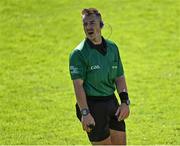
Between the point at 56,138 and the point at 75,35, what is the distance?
343 inches

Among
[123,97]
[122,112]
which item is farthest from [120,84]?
[122,112]

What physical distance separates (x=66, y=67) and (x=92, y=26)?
8.88 metres

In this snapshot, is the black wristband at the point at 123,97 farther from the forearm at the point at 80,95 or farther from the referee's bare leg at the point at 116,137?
the forearm at the point at 80,95

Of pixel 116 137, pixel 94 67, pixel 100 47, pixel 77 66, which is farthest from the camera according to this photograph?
pixel 116 137

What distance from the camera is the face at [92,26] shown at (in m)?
8.07

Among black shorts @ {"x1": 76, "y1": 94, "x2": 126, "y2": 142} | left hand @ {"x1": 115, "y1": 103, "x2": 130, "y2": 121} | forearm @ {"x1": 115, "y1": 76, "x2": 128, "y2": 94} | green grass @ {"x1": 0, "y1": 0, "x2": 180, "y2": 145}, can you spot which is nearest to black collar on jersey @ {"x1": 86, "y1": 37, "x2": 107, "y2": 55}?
forearm @ {"x1": 115, "y1": 76, "x2": 128, "y2": 94}

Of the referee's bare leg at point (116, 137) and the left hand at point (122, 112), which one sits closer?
the left hand at point (122, 112)

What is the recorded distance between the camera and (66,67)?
55.5 feet

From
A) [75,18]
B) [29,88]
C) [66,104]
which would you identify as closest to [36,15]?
[75,18]

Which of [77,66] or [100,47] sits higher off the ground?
[100,47]

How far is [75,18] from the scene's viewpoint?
2166cm

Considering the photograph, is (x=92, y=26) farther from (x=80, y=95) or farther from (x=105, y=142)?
(x=105, y=142)

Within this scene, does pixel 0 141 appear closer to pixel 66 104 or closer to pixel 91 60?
pixel 66 104

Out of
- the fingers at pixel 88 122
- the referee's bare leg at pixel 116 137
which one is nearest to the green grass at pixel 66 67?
the referee's bare leg at pixel 116 137
